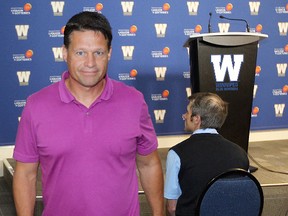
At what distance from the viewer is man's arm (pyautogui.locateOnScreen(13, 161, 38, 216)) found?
169 cm

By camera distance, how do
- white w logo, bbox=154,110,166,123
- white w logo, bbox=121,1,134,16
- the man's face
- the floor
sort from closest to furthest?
the man's face
the floor
white w logo, bbox=121,1,134,16
white w logo, bbox=154,110,166,123

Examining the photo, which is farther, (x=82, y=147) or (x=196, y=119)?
(x=196, y=119)

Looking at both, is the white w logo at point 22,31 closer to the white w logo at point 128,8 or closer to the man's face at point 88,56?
the white w logo at point 128,8

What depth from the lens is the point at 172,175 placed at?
2.40 meters

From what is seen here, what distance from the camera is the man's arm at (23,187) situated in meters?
1.69

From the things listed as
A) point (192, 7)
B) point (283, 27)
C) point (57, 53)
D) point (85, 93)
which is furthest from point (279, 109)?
point (85, 93)

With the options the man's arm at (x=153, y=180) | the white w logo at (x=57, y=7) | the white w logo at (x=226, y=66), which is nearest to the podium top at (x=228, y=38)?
the white w logo at (x=226, y=66)

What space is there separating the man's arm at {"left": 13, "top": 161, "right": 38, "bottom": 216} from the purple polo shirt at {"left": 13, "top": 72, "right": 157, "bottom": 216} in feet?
0.13

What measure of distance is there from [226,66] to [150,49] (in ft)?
5.49

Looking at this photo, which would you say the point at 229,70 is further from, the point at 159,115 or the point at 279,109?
the point at 279,109

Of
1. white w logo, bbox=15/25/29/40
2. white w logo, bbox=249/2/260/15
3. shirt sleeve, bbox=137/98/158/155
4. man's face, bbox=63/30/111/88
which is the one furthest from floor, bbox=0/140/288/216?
man's face, bbox=63/30/111/88

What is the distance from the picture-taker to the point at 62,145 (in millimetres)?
1608

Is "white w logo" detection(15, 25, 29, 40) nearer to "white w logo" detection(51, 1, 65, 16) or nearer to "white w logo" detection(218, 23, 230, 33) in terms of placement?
"white w logo" detection(51, 1, 65, 16)

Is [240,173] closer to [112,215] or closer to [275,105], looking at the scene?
[112,215]
